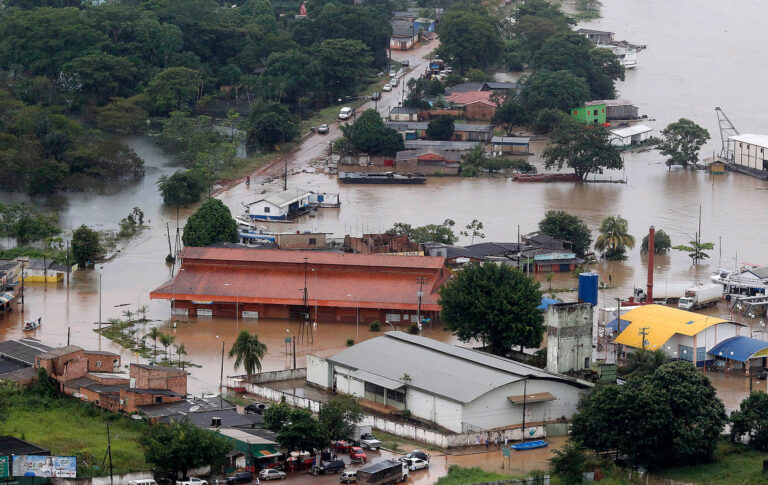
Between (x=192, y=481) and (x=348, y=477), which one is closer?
(x=192, y=481)

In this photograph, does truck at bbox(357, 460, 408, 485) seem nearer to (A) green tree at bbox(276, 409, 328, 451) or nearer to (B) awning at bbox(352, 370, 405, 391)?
(A) green tree at bbox(276, 409, 328, 451)

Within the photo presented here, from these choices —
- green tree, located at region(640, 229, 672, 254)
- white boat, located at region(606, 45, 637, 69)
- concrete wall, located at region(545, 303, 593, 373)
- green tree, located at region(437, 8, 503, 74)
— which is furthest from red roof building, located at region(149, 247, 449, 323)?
white boat, located at region(606, 45, 637, 69)

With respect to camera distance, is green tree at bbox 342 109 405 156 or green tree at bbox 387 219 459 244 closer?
green tree at bbox 387 219 459 244

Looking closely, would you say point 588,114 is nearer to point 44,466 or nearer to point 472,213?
point 472,213

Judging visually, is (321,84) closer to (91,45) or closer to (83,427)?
(91,45)

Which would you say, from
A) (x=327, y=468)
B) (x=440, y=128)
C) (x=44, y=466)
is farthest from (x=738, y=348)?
(x=440, y=128)

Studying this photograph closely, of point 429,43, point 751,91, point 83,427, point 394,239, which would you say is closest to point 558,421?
point 83,427
